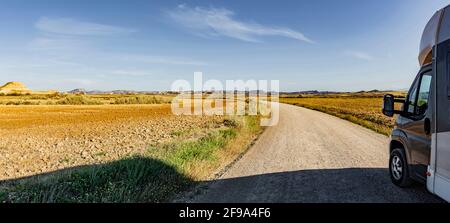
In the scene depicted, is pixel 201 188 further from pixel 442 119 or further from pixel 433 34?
pixel 433 34

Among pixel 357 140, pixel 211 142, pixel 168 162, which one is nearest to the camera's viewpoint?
pixel 168 162

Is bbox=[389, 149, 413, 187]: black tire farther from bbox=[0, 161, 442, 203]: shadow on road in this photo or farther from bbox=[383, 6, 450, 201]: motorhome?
bbox=[0, 161, 442, 203]: shadow on road

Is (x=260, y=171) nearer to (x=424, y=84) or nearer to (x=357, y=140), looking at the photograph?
(x=424, y=84)

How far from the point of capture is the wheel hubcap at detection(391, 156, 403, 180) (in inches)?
277

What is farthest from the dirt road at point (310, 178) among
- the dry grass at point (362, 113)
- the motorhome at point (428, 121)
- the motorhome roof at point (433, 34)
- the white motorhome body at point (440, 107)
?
the dry grass at point (362, 113)

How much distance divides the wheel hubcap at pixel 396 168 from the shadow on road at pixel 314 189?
0.22 m

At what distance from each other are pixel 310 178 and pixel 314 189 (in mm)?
995

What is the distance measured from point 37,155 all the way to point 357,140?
41.1 ft

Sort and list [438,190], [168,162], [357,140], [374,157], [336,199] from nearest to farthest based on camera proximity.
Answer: [438,190] → [336,199] → [168,162] → [374,157] → [357,140]

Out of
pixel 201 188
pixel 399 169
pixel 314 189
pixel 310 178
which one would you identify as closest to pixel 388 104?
pixel 399 169

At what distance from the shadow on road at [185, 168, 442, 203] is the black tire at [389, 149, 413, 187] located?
0.44 feet

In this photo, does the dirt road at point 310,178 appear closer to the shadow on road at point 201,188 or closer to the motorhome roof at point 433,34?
the shadow on road at point 201,188
